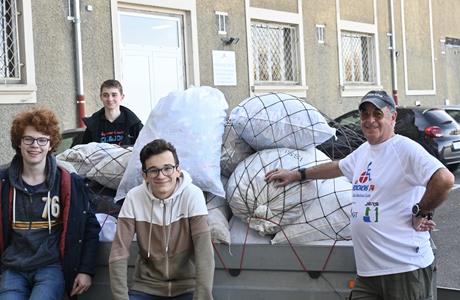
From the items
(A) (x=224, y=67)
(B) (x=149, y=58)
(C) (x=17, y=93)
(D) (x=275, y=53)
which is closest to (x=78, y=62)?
(C) (x=17, y=93)

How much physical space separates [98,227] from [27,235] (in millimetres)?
383

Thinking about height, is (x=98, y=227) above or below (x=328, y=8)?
below

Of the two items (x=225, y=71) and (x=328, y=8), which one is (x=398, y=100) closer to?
(x=328, y=8)

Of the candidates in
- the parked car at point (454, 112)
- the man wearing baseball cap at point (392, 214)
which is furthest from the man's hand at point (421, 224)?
the parked car at point (454, 112)

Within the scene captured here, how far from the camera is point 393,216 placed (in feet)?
9.18

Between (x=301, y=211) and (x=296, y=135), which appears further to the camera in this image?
(x=296, y=135)

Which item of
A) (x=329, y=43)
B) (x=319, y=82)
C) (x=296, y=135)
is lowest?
(x=296, y=135)

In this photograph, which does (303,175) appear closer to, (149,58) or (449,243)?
(449,243)

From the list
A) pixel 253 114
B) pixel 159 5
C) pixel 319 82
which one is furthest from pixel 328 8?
pixel 253 114

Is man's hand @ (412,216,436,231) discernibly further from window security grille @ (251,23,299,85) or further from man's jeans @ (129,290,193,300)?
window security grille @ (251,23,299,85)

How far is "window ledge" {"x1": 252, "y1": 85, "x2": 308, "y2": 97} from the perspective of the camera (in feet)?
45.6

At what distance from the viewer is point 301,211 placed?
10.8 ft

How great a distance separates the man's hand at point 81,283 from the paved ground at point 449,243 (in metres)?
3.32

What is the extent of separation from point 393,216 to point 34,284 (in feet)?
6.22
